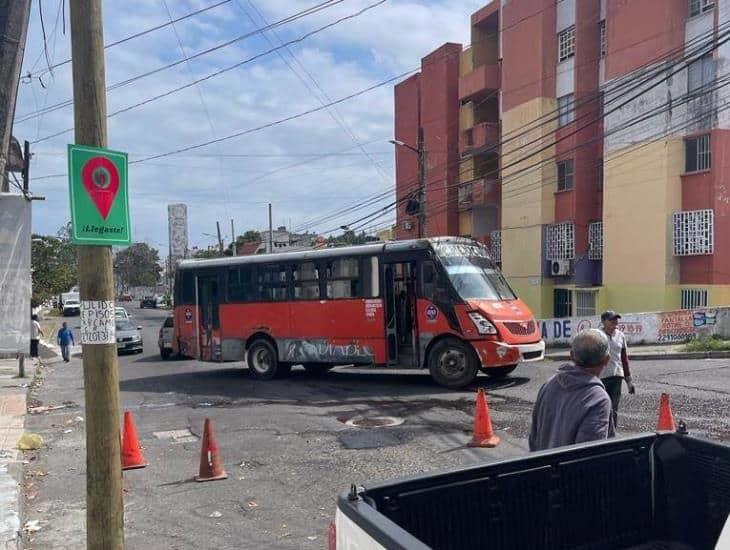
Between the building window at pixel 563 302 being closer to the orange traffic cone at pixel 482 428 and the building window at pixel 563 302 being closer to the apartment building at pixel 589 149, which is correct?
the apartment building at pixel 589 149

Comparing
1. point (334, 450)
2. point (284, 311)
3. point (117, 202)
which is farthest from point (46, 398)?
point (117, 202)

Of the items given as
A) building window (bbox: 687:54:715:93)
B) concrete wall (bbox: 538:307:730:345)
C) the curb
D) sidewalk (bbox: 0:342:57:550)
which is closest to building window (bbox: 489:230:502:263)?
concrete wall (bbox: 538:307:730:345)

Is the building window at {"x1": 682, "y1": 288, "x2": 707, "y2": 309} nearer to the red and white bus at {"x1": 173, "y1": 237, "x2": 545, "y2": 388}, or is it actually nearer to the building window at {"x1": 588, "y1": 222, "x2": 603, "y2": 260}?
the building window at {"x1": 588, "y1": 222, "x2": 603, "y2": 260}

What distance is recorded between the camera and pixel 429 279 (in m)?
13.8

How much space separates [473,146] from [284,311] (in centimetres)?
2135

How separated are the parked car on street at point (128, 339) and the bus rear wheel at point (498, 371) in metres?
18.1

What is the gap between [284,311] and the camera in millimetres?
16078

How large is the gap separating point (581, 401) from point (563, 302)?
89.6 feet

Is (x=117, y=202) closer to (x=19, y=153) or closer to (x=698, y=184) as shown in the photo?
(x=19, y=153)

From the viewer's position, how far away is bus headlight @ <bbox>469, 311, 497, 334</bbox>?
1305 centimetres

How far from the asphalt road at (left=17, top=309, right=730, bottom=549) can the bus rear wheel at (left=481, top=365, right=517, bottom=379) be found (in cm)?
21

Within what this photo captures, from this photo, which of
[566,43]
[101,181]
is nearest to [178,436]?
[101,181]

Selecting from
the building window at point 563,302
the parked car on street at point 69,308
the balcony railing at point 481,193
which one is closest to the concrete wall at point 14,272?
the building window at point 563,302

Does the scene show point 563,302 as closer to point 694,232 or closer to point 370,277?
point 694,232
